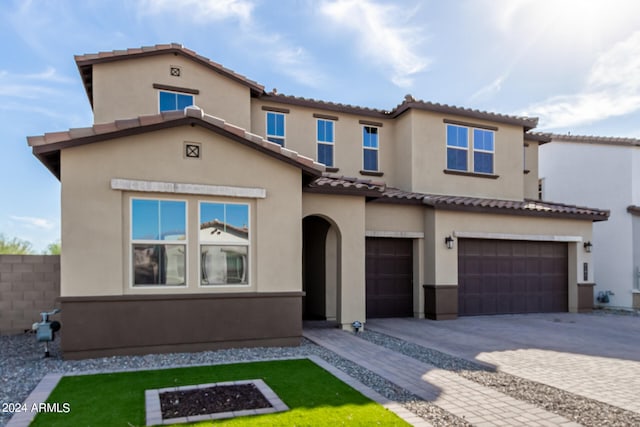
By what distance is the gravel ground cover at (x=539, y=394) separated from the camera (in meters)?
5.33

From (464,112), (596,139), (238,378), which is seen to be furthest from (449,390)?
(596,139)

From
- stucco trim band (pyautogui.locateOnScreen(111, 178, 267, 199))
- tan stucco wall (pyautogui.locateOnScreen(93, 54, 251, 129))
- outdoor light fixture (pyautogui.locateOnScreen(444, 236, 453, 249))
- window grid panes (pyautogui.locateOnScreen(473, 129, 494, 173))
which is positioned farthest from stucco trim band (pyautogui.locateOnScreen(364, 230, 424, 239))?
tan stucco wall (pyautogui.locateOnScreen(93, 54, 251, 129))

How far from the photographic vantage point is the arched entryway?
1256cm

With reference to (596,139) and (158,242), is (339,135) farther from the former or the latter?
(596,139)

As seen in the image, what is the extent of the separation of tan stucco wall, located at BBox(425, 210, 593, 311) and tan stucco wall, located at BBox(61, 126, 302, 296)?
5.54m

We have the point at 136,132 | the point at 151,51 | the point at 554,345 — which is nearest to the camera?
the point at 136,132

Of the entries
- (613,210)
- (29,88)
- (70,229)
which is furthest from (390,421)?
(29,88)

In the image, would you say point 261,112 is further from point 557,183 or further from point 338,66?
point 557,183

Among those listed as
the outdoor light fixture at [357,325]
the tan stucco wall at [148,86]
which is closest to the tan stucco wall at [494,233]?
the outdoor light fixture at [357,325]

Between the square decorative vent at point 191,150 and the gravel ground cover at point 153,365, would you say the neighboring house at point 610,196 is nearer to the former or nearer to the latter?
the gravel ground cover at point 153,365

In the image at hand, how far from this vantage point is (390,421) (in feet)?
16.6

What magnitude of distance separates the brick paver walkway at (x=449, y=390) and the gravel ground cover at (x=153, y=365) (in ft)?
0.69

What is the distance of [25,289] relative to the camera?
424 inches

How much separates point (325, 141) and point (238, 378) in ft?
31.7
